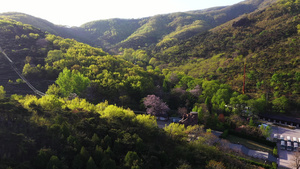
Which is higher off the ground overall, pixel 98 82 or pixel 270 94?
pixel 98 82

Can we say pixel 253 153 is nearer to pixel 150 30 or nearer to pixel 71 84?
pixel 71 84

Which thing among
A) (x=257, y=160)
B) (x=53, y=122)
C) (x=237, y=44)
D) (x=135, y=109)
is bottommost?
(x=257, y=160)

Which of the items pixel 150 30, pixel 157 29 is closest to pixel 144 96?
pixel 150 30

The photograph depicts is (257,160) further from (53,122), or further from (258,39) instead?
(258,39)

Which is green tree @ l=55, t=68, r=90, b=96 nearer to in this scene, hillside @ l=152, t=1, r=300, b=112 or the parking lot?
the parking lot

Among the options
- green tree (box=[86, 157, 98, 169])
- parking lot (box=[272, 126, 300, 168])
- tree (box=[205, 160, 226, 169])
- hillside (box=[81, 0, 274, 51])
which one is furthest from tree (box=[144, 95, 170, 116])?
hillside (box=[81, 0, 274, 51])

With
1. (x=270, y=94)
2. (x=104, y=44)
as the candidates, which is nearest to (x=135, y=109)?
(x=270, y=94)

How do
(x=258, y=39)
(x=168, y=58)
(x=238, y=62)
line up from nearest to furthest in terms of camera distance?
(x=238, y=62) → (x=258, y=39) → (x=168, y=58)
